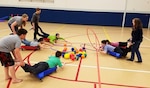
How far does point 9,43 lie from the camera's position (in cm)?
317

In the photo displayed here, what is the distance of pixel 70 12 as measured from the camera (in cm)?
1162

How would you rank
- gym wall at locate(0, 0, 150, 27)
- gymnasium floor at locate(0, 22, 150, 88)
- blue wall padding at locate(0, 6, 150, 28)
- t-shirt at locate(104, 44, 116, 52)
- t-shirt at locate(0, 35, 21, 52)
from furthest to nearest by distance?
blue wall padding at locate(0, 6, 150, 28) → gym wall at locate(0, 0, 150, 27) → t-shirt at locate(104, 44, 116, 52) → gymnasium floor at locate(0, 22, 150, 88) → t-shirt at locate(0, 35, 21, 52)

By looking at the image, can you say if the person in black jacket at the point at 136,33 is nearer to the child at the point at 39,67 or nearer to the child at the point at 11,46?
the child at the point at 39,67

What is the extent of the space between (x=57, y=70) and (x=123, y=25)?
8294mm

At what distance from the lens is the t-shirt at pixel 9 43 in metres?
3.14

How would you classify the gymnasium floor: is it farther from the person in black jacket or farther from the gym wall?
the gym wall

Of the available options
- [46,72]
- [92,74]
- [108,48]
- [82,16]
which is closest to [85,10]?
[82,16]

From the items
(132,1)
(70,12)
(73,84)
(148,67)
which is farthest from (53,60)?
(132,1)

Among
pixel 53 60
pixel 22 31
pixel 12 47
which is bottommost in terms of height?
pixel 53 60

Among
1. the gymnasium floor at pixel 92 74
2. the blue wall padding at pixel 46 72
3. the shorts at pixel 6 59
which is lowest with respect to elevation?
the gymnasium floor at pixel 92 74

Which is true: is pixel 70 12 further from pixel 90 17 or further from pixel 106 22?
pixel 106 22

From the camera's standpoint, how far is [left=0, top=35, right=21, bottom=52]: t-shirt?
3.14 m

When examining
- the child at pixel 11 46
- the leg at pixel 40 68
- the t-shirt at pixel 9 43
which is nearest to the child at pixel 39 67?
the leg at pixel 40 68

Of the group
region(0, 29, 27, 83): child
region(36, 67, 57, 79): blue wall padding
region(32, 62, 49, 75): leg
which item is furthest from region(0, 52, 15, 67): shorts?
region(36, 67, 57, 79): blue wall padding
